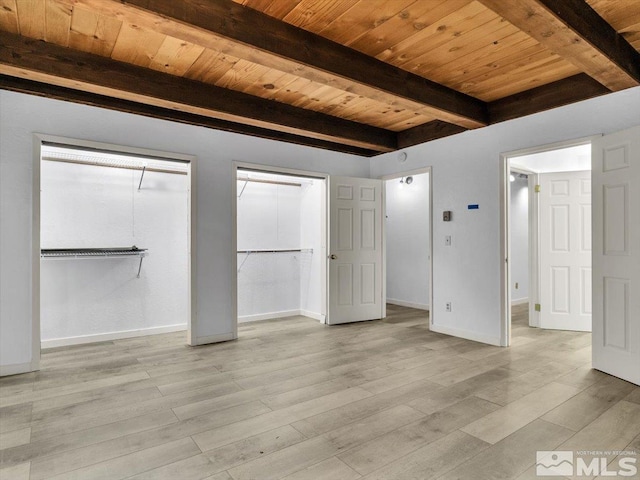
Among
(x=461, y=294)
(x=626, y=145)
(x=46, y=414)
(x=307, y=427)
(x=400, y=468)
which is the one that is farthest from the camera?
(x=461, y=294)

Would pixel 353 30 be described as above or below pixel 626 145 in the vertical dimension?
above

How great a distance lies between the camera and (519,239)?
6770mm

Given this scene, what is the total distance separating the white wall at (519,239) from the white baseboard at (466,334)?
276 cm

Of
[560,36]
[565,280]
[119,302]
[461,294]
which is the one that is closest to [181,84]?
[119,302]

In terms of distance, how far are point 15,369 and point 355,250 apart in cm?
395

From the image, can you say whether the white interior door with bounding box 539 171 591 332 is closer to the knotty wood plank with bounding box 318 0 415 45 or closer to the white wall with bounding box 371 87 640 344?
the white wall with bounding box 371 87 640 344

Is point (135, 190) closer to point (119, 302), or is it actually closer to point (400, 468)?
point (119, 302)

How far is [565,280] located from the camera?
16.1 feet

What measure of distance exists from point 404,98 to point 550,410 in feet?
8.76

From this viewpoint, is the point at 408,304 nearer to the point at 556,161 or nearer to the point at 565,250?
the point at 565,250

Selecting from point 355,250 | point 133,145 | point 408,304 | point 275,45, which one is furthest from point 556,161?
point 133,145

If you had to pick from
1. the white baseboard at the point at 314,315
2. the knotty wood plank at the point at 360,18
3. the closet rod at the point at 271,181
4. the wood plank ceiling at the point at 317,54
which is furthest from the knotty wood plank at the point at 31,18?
the white baseboard at the point at 314,315

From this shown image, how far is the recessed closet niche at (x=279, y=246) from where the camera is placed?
538 cm

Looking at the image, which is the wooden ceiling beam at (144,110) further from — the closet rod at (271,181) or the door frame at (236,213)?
the closet rod at (271,181)
